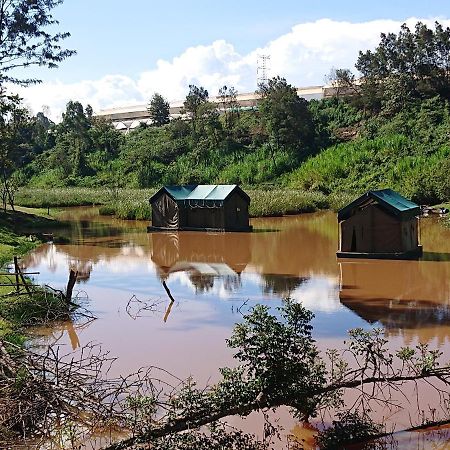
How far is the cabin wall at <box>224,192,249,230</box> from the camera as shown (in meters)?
28.8

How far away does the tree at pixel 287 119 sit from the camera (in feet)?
163

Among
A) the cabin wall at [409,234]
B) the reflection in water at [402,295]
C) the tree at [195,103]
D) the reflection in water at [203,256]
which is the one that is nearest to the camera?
the reflection in water at [402,295]

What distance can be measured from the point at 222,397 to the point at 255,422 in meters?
1.27

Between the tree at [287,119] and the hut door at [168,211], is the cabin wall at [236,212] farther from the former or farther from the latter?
the tree at [287,119]

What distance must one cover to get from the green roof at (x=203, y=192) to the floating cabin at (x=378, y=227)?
28.5 feet

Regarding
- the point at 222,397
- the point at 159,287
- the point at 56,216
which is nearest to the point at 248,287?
the point at 159,287

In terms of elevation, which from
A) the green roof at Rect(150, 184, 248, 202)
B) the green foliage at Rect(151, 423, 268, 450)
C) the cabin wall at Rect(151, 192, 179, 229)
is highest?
the green roof at Rect(150, 184, 248, 202)

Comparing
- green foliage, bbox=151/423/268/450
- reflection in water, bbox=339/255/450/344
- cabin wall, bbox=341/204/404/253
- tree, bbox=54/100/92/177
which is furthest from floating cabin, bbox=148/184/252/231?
tree, bbox=54/100/92/177

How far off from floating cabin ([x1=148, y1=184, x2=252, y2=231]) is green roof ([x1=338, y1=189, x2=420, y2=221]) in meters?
8.76

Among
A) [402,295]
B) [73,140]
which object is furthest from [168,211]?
[73,140]

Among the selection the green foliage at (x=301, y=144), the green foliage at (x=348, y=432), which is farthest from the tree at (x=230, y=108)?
the green foliage at (x=348, y=432)

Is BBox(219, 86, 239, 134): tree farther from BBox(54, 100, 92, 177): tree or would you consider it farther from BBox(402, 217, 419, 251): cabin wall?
BBox(402, 217, 419, 251): cabin wall

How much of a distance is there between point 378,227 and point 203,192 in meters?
11.0

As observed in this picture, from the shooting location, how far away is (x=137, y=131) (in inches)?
2648
